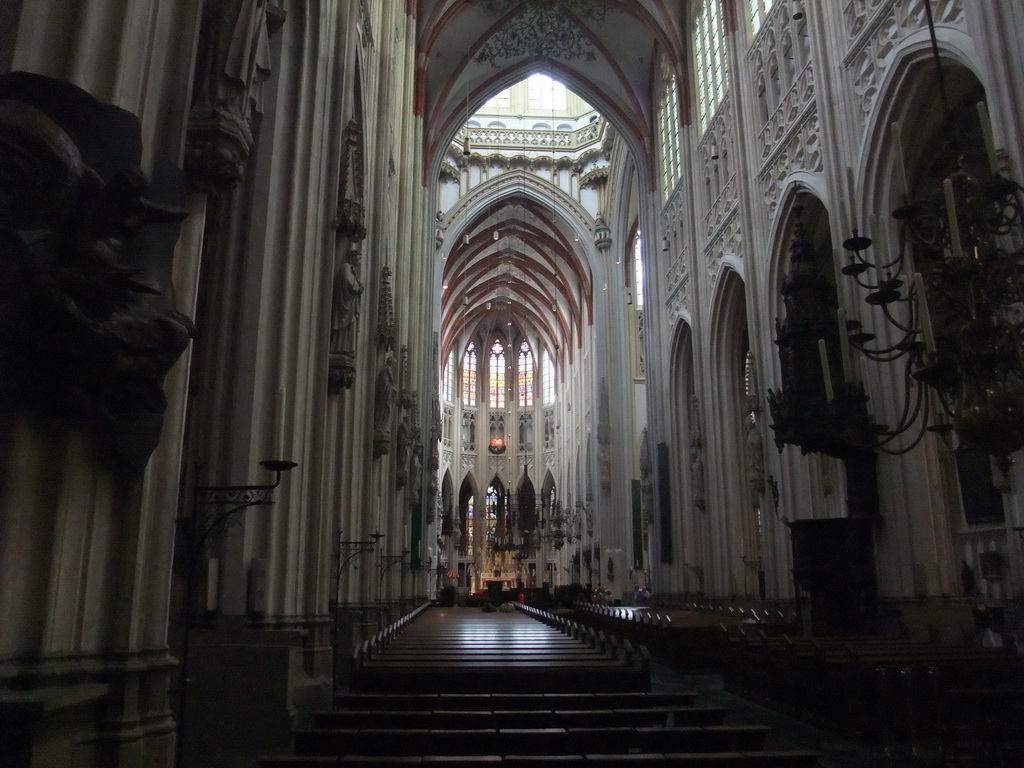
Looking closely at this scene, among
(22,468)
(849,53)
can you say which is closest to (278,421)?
(22,468)

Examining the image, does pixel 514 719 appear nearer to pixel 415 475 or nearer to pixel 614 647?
pixel 614 647

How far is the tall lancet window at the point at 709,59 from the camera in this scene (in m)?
18.8

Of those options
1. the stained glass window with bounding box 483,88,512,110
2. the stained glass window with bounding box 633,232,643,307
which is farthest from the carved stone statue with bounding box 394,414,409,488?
the stained glass window with bounding box 483,88,512,110

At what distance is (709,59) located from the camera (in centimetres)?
1995

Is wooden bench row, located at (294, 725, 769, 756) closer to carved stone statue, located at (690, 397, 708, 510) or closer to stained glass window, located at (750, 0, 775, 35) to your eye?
stained glass window, located at (750, 0, 775, 35)

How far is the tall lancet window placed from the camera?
18.8 metres

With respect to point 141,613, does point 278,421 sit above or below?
above

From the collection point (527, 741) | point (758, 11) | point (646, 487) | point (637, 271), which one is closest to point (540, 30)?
point (637, 271)

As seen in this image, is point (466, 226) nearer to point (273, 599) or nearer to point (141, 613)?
point (273, 599)

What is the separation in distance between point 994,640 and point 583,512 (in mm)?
30543

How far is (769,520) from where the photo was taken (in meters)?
15.3

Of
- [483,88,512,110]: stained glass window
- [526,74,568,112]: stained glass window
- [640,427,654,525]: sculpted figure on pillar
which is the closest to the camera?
[640,427,654,525]: sculpted figure on pillar

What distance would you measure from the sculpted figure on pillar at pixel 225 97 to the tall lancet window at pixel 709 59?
1567cm

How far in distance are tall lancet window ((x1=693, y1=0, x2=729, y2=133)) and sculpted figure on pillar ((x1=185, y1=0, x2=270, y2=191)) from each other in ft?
51.4
